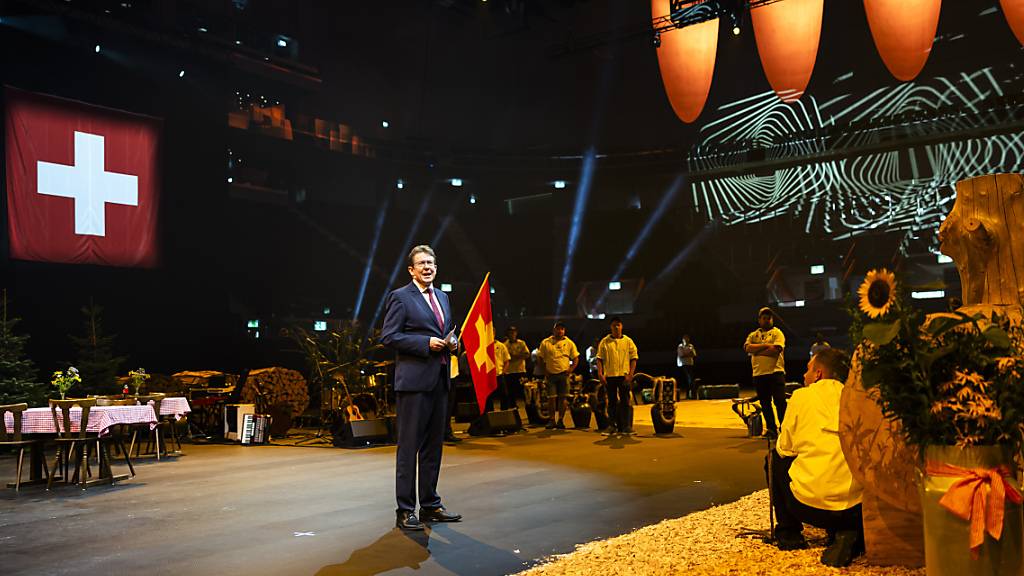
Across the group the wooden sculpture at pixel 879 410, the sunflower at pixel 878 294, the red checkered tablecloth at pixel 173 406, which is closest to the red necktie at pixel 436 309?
the wooden sculpture at pixel 879 410

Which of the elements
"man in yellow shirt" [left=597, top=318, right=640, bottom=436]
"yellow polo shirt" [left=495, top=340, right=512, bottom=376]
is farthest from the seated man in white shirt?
"yellow polo shirt" [left=495, top=340, right=512, bottom=376]

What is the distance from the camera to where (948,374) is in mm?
2539

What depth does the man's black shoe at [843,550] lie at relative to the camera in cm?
366

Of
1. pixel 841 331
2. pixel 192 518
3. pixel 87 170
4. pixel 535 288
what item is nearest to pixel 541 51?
pixel 535 288

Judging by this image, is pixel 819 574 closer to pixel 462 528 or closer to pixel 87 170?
pixel 462 528

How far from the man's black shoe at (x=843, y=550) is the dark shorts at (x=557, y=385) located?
791 centimetres

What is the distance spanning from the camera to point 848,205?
21844mm

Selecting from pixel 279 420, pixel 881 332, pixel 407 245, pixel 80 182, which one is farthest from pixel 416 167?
pixel 881 332

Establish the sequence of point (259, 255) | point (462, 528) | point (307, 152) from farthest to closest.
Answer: point (307, 152), point (259, 255), point (462, 528)

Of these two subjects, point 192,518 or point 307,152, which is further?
point 307,152

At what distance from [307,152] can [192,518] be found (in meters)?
19.2

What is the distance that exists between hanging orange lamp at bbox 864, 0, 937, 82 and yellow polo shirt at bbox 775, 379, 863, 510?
24.3ft

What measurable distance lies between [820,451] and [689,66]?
987cm

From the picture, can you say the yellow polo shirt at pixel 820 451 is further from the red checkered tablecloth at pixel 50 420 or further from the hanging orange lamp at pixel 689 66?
the hanging orange lamp at pixel 689 66
